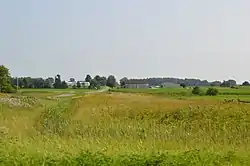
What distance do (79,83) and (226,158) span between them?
4287 inches

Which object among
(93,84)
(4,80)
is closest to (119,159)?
(4,80)

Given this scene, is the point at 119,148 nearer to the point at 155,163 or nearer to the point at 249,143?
the point at 155,163

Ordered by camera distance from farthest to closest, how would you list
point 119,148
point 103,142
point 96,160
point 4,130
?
point 4,130 < point 103,142 < point 119,148 < point 96,160

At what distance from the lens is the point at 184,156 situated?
863cm

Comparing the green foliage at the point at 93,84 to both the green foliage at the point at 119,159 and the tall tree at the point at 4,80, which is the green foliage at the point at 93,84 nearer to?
the tall tree at the point at 4,80

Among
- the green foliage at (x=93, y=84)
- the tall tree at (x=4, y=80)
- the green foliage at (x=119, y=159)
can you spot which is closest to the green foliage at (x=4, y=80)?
the tall tree at (x=4, y=80)

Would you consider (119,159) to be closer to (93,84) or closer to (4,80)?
(4,80)

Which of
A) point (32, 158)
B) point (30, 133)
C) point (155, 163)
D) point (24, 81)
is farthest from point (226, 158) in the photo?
point (24, 81)

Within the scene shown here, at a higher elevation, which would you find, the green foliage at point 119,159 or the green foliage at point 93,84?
the green foliage at point 93,84

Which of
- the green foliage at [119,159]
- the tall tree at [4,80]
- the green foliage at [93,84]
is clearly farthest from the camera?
the green foliage at [93,84]

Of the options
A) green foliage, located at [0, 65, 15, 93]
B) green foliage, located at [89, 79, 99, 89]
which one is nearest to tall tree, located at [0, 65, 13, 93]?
green foliage, located at [0, 65, 15, 93]

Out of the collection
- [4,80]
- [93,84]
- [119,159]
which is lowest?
[119,159]

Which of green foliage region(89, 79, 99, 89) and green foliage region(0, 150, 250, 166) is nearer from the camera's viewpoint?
green foliage region(0, 150, 250, 166)

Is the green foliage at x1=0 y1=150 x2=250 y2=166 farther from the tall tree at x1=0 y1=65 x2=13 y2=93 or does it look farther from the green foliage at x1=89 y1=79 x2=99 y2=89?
the green foliage at x1=89 y1=79 x2=99 y2=89
